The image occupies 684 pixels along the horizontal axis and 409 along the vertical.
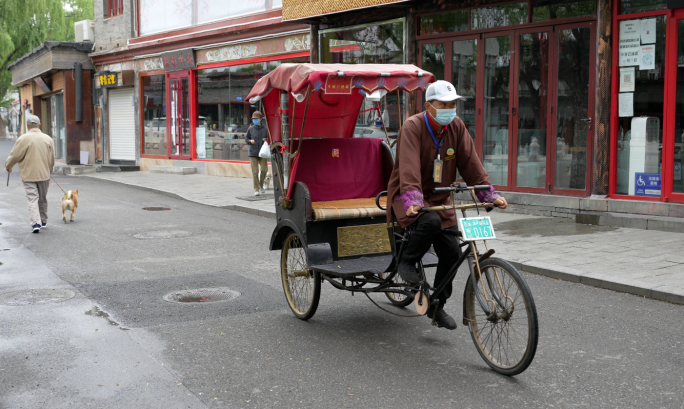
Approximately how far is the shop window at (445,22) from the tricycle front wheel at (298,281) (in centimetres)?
874

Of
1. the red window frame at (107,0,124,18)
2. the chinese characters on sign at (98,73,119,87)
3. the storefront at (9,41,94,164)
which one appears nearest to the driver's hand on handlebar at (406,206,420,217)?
the chinese characters on sign at (98,73,119,87)

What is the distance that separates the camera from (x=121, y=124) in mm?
27828

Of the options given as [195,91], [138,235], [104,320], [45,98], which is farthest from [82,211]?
[45,98]

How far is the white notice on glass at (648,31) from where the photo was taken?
10867mm

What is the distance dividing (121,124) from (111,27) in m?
3.84

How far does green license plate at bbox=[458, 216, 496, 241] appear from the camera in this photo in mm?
4535

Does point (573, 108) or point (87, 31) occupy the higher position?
point (87, 31)

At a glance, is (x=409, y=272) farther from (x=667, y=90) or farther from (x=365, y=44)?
(x=365, y=44)

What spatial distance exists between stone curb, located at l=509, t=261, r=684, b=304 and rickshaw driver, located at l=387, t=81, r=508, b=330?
8.79 feet

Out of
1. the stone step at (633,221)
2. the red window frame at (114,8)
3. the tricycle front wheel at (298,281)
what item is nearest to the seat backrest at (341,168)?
the tricycle front wheel at (298,281)

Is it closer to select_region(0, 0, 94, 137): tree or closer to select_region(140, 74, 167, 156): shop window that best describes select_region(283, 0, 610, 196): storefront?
select_region(140, 74, 167, 156): shop window

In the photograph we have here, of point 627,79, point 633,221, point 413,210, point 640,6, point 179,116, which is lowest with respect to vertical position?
point 633,221

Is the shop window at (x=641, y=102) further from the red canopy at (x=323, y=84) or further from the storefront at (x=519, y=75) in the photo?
the red canopy at (x=323, y=84)

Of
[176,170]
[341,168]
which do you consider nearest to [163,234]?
[341,168]
